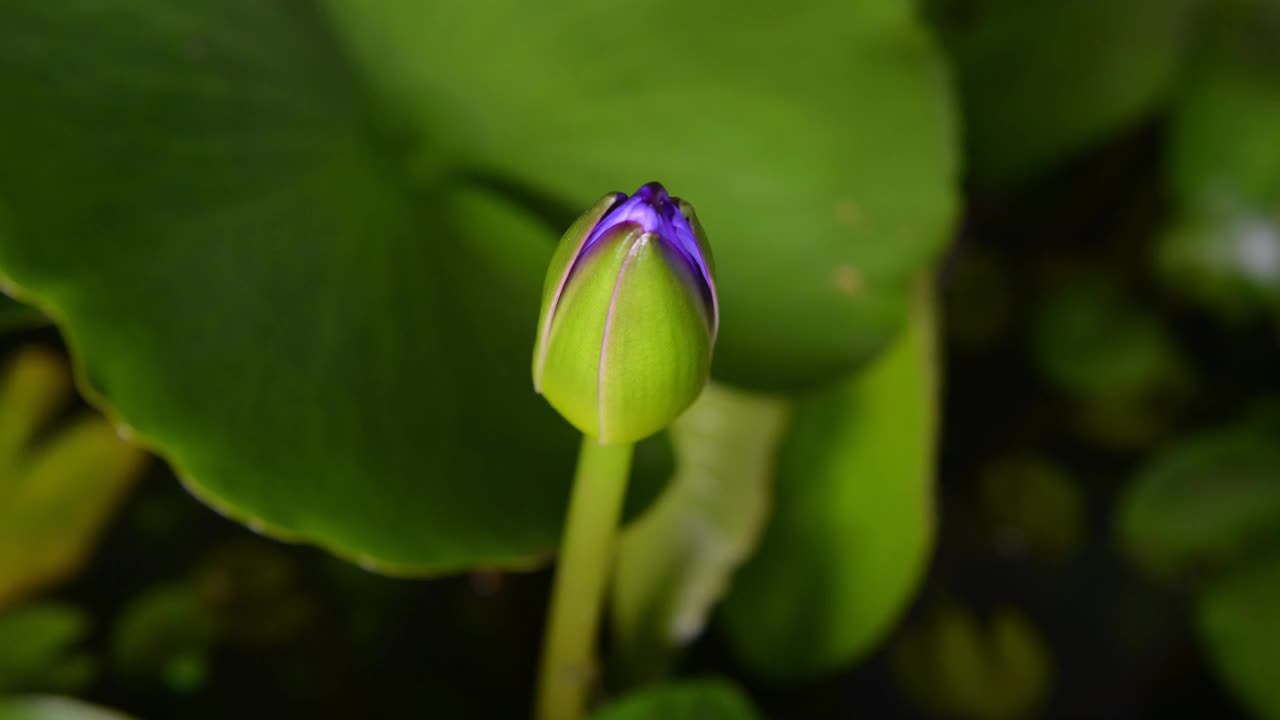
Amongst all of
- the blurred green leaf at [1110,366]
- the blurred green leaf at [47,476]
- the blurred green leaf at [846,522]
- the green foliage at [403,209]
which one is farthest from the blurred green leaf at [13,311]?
the blurred green leaf at [1110,366]

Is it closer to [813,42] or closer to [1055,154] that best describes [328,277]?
[813,42]

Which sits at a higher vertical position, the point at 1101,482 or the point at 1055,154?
the point at 1055,154

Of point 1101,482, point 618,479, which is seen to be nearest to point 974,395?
point 1101,482

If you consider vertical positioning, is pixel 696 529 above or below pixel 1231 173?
below

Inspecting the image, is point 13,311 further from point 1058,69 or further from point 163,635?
point 1058,69

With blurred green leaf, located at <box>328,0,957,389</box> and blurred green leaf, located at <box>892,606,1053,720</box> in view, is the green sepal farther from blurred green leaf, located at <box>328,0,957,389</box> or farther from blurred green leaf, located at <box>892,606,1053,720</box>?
blurred green leaf, located at <box>892,606,1053,720</box>

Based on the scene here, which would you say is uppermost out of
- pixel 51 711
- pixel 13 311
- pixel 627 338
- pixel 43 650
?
pixel 627 338

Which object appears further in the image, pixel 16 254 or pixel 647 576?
pixel 647 576

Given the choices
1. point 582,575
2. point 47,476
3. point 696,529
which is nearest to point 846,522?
point 696,529

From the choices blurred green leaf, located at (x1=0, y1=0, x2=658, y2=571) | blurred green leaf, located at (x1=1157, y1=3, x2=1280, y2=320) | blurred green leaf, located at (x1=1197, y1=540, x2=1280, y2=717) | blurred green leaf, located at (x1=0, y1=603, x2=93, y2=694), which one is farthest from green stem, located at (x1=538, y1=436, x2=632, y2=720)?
blurred green leaf, located at (x1=1157, y1=3, x2=1280, y2=320)
